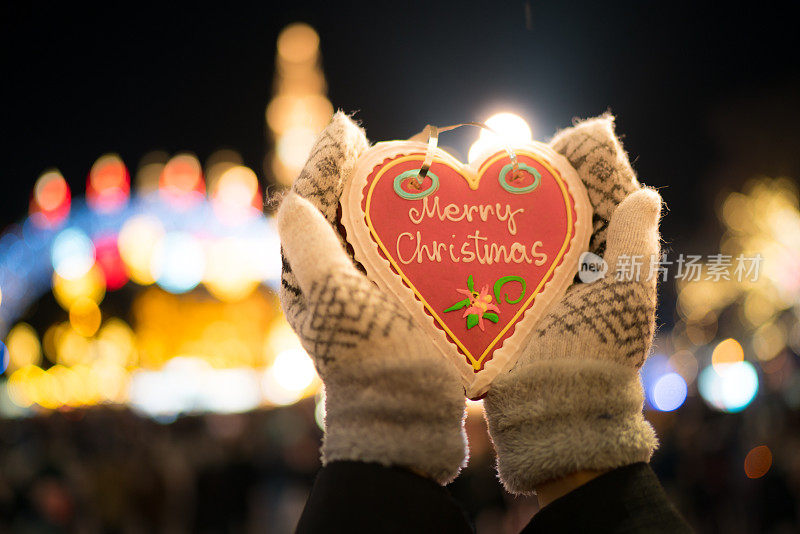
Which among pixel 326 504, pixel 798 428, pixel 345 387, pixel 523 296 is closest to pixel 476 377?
pixel 523 296

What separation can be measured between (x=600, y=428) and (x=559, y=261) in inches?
Result: 18.8

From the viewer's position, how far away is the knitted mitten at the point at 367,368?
1.28m

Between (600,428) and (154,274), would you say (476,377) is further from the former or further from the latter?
(154,274)

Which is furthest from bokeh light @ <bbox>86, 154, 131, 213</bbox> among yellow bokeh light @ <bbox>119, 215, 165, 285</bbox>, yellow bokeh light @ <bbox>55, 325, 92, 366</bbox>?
yellow bokeh light @ <bbox>55, 325, 92, 366</bbox>

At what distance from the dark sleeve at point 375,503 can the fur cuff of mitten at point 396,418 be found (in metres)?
0.02

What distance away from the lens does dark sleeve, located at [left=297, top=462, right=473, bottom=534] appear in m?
1.23

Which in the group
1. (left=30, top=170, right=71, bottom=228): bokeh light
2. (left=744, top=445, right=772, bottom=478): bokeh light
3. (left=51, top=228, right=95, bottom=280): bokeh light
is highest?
(left=30, top=170, right=71, bottom=228): bokeh light

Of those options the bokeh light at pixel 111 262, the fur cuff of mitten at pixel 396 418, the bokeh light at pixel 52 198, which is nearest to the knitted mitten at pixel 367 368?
the fur cuff of mitten at pixel 396 418

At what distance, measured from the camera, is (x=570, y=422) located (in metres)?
1.39

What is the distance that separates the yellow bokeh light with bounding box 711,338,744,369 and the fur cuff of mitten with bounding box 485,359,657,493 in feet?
92.1

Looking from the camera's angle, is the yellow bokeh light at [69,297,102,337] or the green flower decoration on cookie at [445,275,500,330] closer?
the green flower decoration on cookie at [445,275,500,330]

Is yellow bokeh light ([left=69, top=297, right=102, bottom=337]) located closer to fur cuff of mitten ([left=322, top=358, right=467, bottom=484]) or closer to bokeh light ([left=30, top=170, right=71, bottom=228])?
bokeh light ([left=30, top=170, right=71, bottom=228])

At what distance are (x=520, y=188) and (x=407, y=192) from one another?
315 mm

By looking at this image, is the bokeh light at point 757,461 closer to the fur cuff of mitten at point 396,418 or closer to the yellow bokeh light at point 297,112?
the fur cuff of mitten at point 396,418
